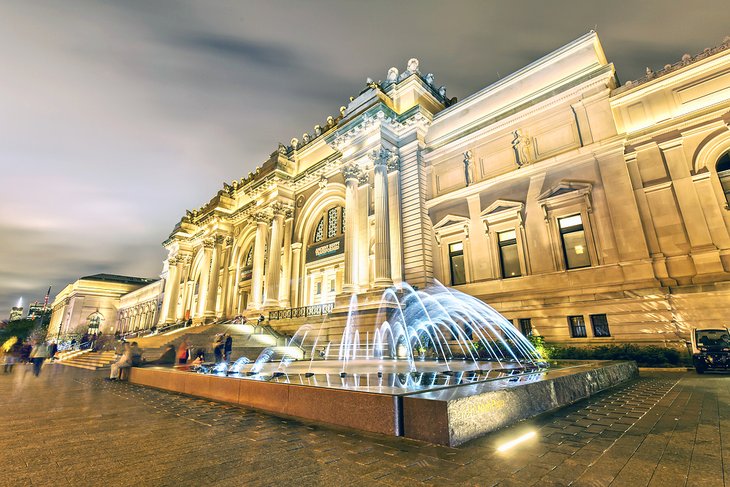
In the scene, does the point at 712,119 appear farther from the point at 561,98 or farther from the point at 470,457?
the point at 470,457

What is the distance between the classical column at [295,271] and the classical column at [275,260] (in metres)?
1.29

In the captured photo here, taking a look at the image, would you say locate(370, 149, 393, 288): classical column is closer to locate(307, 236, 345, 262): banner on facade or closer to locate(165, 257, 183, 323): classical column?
locate(307, 236, 345, 262): banner on facade

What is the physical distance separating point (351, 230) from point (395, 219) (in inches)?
139

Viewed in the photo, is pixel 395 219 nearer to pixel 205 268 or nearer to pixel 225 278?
pixel 225 278

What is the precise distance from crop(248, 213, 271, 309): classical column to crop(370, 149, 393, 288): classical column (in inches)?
563

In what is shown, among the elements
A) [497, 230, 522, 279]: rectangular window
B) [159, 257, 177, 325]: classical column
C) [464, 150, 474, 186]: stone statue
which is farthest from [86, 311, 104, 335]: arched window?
[497, 230, 522, 279]: rectangular window

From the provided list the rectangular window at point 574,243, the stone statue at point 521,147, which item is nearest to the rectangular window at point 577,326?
the rectangular window at point 574,243

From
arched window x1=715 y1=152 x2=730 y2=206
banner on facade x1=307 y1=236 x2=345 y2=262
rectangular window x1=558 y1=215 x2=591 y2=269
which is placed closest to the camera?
arched window x1=715 y1=152 x2=730 y2=206

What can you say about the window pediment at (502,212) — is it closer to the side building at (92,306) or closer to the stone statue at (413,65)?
the stone statue at (413,65)

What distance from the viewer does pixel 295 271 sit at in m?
30.6

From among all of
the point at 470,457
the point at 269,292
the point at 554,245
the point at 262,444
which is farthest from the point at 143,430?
the point at 269,292

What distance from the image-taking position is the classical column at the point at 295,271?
2959 cm

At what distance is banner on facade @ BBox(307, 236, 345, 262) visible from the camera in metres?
27.5

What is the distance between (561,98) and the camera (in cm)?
1795
